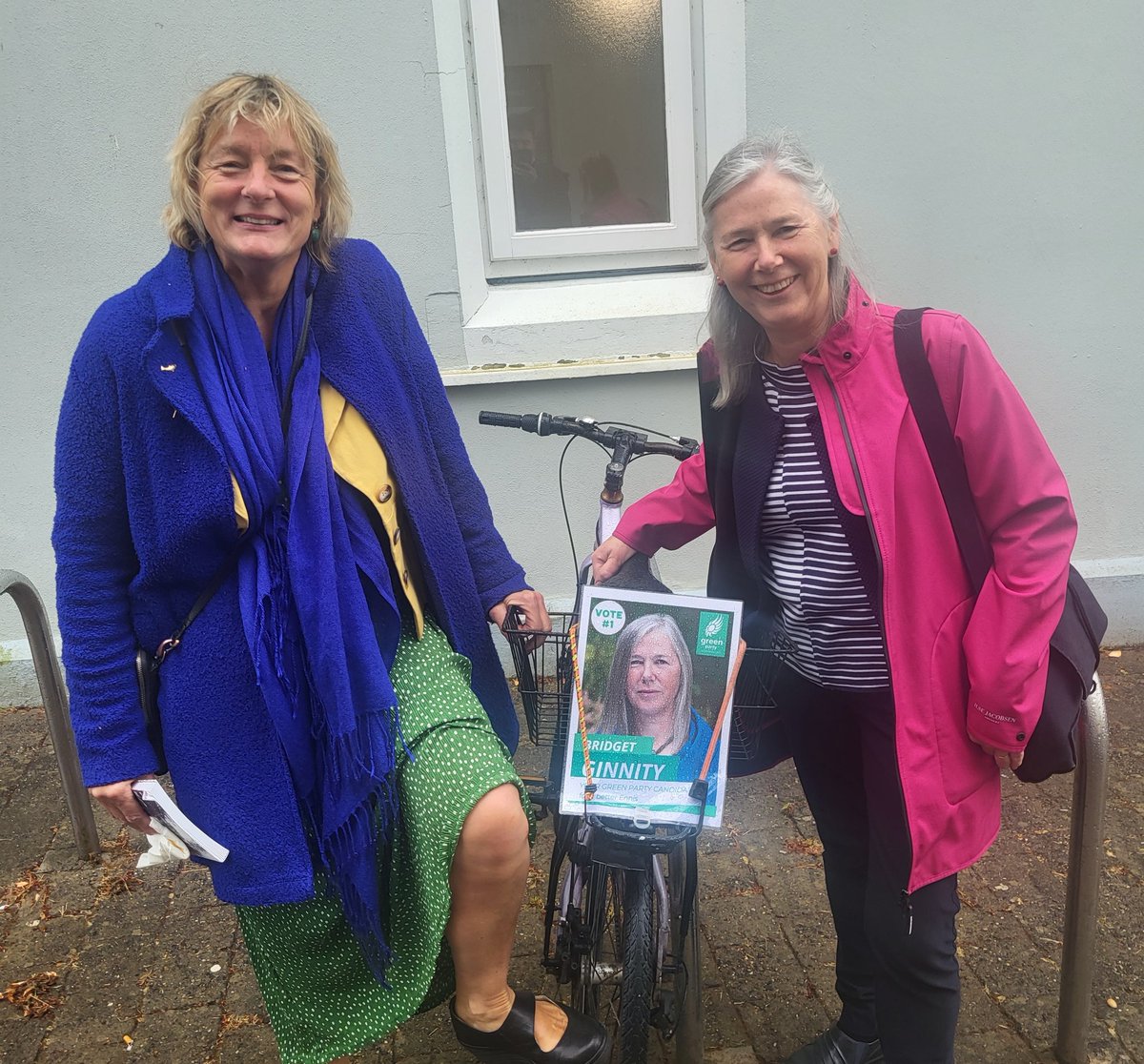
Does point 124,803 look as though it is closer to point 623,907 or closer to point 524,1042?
point 524,1042

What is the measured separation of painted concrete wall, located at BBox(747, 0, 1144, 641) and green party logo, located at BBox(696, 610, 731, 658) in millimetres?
2666

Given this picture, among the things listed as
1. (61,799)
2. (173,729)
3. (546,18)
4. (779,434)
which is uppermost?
(546,18)

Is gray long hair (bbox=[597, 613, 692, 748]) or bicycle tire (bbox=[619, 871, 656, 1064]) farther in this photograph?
bicycle tire (bbox=[619, 871, 656, 1064])

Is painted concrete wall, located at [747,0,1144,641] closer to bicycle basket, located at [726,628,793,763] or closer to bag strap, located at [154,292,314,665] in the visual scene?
bicycle basket, located at [726,628,793,763]

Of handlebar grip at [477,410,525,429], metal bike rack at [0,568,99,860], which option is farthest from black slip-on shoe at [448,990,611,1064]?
metal bike rack at [0,568,99,860]

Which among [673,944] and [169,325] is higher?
[169,325]

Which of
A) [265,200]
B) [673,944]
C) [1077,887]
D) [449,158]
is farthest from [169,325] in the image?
[449,158]

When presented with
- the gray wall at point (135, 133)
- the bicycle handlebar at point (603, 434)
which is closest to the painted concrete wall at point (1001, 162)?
the gray wall at point (135, 133)

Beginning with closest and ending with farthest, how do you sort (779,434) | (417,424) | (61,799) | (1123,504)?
1. (779,434)
2. (417,424)
3. (61,799)
4. (1123,504)

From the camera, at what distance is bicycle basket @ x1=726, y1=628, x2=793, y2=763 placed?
6.44 feet

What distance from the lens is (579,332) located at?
14.1 ft

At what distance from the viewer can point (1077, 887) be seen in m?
2.31

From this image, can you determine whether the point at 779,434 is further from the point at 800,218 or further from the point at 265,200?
the point at 265,200

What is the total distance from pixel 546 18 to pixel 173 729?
349cm
